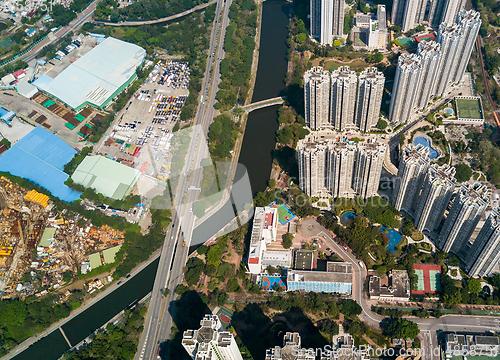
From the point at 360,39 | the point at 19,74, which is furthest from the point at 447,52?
the point at 19,74

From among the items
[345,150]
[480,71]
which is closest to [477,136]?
[480,71]

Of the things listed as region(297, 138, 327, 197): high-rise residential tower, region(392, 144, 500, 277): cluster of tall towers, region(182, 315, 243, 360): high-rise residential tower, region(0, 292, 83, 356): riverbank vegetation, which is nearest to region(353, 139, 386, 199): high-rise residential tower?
region(392, 144, 500, 277): cluster of tall towers

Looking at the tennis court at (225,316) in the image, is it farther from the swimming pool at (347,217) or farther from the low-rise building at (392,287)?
the swimming pool at (347,217)

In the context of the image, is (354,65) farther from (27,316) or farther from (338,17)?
(27,316)

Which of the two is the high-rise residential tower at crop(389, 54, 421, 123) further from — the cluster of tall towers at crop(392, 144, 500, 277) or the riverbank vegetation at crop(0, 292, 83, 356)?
the riverbank vegetation at crop(0, 292, 83, 356)

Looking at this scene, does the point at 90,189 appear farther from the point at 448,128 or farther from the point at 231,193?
the point at 448,128

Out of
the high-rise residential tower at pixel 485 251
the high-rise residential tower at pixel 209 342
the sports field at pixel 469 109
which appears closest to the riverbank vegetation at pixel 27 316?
A: the high-rise residential tower at pixel 209 342
